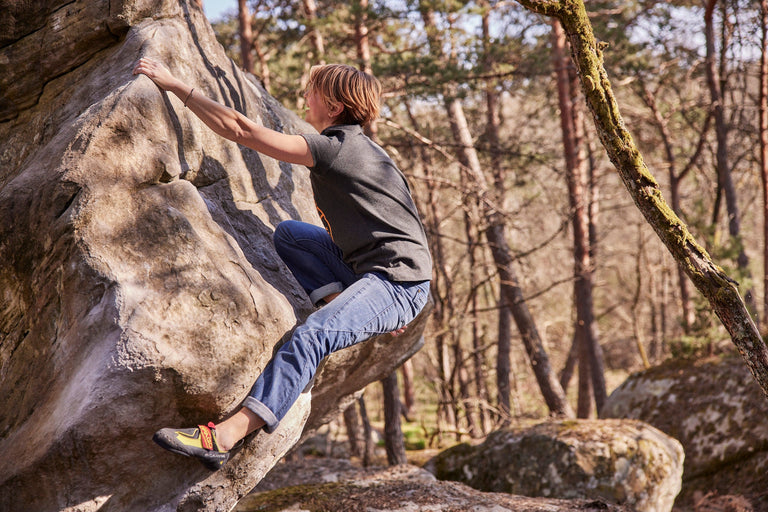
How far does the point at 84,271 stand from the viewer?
2.87m

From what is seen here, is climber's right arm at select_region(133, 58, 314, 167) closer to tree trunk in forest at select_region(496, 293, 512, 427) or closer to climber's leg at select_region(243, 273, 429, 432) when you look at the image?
climber's leg at select_region(243, 273, 429, 432)

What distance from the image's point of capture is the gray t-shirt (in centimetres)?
315

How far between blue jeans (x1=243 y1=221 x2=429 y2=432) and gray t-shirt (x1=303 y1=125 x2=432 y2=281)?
4.3 inches

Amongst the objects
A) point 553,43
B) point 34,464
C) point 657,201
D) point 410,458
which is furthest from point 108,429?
point 553,43

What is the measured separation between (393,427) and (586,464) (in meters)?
2.92

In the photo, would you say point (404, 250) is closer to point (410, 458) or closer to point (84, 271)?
point (84, 271)

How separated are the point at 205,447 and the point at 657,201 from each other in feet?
9.35

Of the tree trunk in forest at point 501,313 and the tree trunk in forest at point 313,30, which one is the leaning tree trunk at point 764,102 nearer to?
the tree trunk in forest at point 501,313

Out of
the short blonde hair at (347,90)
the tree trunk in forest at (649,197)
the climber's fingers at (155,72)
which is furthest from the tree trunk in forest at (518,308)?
the climber's fingers at (155,72)

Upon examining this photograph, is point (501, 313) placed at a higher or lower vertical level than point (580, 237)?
lower

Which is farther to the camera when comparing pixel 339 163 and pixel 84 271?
pixel 339 163

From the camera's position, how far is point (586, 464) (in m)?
5.76

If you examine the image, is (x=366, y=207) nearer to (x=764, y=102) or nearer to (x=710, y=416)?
(x=710, y=416)

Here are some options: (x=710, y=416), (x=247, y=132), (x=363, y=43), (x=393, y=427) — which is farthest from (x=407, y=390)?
(x=247, y=132)
